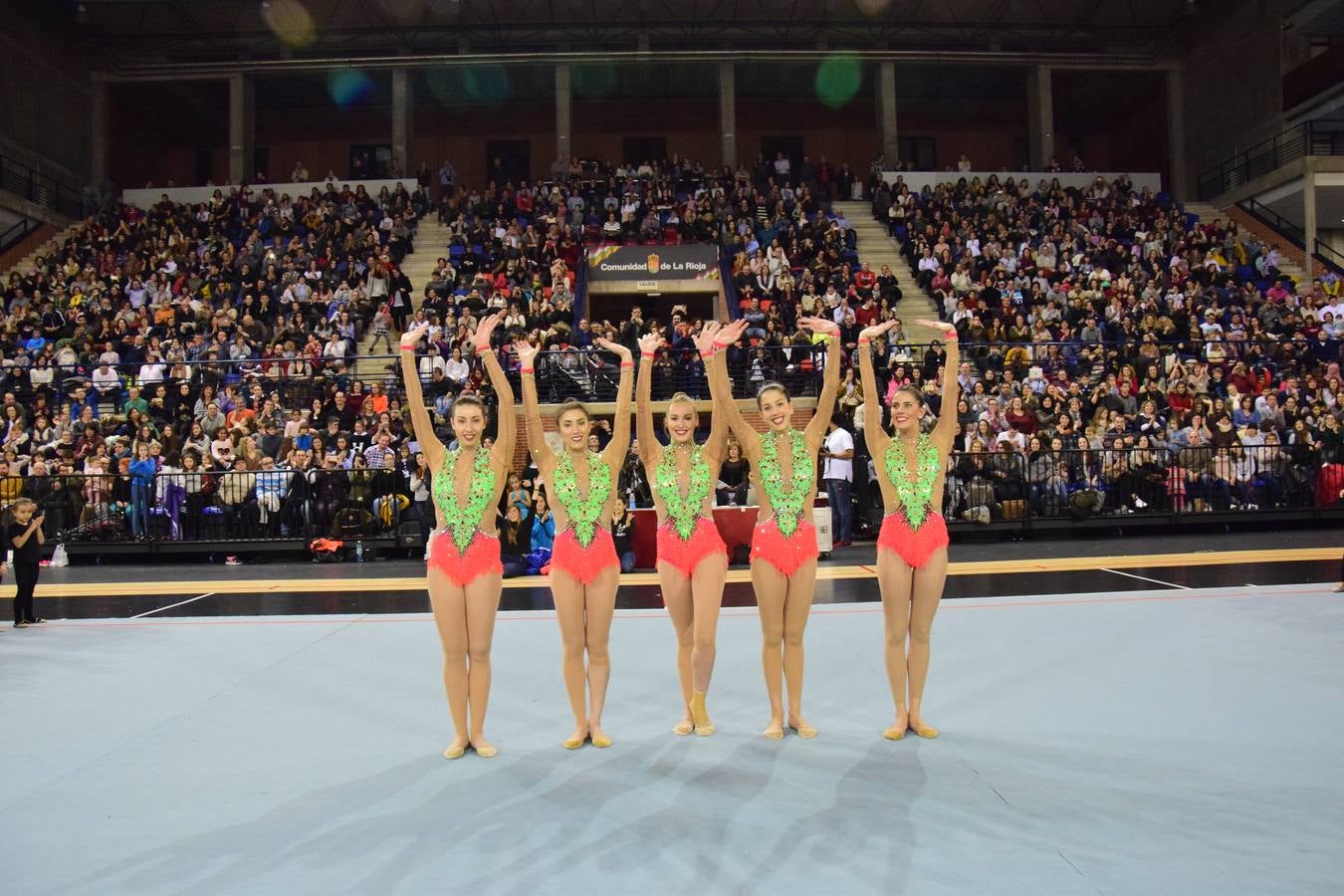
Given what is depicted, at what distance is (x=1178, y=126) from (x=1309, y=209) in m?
7.31

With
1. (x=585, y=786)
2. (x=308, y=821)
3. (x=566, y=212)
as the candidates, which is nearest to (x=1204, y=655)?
(x=585, y=786)

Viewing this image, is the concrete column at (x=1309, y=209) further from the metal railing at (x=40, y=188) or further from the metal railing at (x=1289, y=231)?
the metal railing at (x=40, y=188)

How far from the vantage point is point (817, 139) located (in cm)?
3338

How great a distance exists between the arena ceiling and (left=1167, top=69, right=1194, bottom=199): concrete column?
110cm

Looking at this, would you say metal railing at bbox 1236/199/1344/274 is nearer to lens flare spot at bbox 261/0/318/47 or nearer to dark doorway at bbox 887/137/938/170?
dark doorway at bbox 887/137/938/170

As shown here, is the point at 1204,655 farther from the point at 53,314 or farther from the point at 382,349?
the point at 53,314

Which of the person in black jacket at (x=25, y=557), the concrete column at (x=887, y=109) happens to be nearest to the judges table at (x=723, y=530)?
the person in black jacket at (x=25, y=557)

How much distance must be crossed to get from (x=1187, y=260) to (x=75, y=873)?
23.4m

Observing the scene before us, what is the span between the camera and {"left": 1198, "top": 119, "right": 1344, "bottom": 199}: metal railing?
77.5ft

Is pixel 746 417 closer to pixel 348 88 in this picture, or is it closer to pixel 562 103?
pixel 562 103

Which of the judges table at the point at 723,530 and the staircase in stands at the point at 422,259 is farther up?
the staircase in stands at the point at 422,259

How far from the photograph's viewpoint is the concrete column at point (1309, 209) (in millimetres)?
22625

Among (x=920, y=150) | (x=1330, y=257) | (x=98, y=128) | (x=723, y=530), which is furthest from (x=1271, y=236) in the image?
→ (x=98, y=128)

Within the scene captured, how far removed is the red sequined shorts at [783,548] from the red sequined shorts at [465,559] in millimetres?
1339
